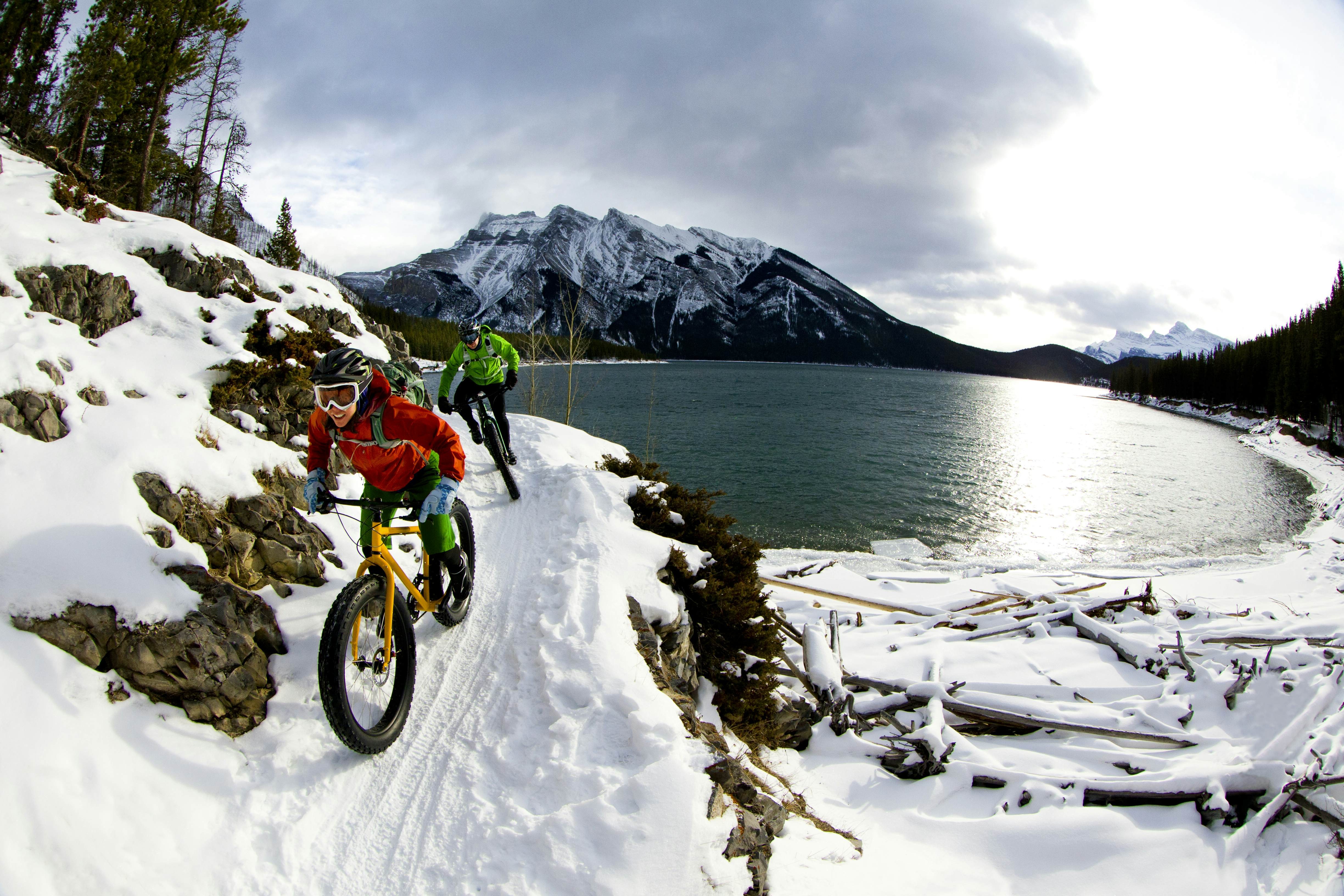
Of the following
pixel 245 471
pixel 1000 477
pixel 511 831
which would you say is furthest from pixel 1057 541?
pixel 245 471

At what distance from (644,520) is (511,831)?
16.2ft

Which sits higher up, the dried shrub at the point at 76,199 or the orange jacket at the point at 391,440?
the dried shrub at the point at 76,199

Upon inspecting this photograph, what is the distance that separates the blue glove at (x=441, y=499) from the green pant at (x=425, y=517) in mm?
113

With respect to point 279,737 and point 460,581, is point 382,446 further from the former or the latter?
point 279,737

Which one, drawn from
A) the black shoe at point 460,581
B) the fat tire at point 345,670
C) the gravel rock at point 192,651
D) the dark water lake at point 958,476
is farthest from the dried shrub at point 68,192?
Result: the dark water lake at point 958,476

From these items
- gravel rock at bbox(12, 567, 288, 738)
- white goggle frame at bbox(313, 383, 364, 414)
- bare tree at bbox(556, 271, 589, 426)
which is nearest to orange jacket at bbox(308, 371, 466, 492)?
white goggle frame at bbox(313, 383, 364, 414)

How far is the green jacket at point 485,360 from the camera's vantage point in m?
9.35

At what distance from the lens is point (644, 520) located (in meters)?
8.20

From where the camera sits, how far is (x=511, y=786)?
12.7 ft

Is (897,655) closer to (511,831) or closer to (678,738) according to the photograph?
(678,738)

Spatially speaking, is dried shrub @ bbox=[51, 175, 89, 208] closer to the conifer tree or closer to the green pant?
the green pant

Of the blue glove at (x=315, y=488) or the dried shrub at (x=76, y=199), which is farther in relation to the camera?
the dried shrub at (x=76, y=199)

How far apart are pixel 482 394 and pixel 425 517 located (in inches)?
203

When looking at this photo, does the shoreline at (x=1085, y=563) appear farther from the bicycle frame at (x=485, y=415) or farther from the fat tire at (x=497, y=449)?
the bicycle frame at (x=485, y=415)
